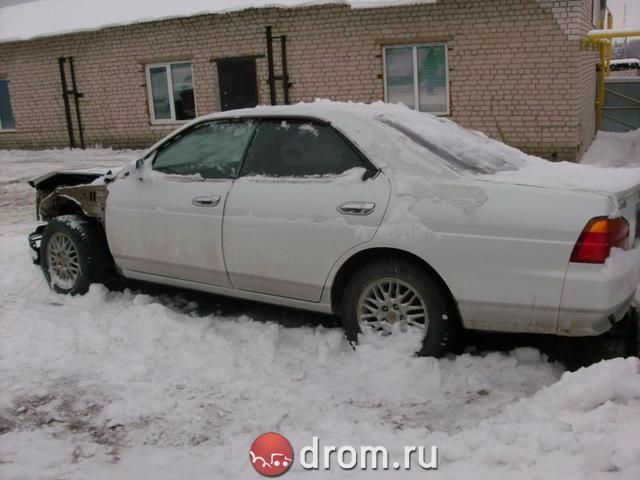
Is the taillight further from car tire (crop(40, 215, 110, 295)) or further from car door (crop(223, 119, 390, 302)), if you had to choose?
car tire (crop(40, 215, 110, 295))

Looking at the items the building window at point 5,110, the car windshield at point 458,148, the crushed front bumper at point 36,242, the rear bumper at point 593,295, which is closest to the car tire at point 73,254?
the crushed front bumper at point 36,242

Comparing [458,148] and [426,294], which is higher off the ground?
[458,148]

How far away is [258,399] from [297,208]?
45.9 inches

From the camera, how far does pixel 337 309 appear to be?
4.21 meters

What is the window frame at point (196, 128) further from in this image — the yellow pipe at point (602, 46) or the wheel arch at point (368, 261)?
the yellow pipe at point (602, 46)

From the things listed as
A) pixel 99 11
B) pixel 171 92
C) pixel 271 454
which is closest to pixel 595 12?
pixel 171 92

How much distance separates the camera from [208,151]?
15.6ft

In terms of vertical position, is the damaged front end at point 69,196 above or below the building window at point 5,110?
below

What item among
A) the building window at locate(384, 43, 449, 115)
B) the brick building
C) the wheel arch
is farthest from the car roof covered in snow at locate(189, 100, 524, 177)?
the building window at locate(384, 43, 449, 115)

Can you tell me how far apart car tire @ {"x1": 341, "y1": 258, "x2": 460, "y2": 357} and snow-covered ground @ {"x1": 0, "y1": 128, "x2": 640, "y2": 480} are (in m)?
0.12

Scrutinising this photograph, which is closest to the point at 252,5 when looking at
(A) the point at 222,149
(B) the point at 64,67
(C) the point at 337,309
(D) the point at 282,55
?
(D) the point at 282,55

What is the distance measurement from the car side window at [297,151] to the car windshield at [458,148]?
13.3 inches

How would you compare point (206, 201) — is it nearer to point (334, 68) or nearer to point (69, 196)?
point (69, 196)

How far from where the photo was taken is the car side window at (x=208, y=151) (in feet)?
15.0
